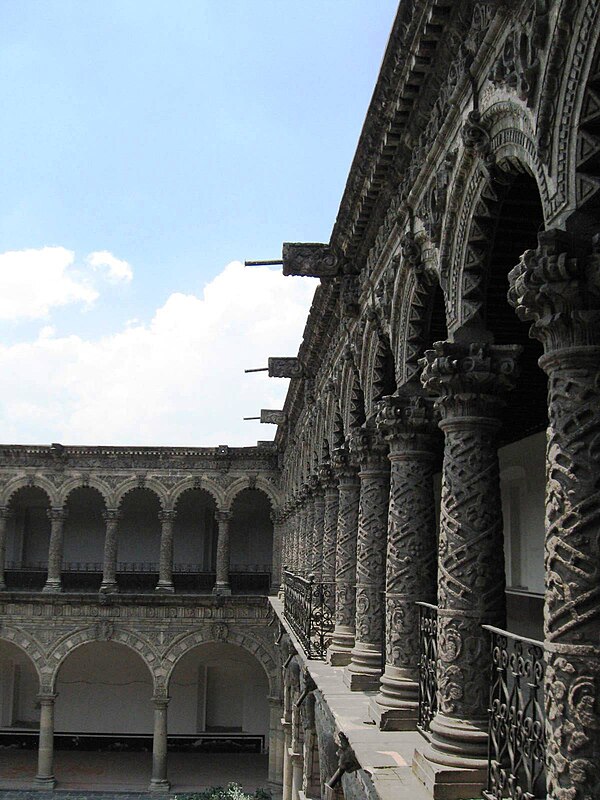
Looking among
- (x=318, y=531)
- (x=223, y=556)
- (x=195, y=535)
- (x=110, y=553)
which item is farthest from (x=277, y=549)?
(x=318, y=531)

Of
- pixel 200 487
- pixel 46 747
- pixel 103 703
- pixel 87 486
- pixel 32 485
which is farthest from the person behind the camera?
pixel 103 703

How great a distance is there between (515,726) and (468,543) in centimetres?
117

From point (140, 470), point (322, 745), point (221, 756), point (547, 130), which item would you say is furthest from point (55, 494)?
point (547, 130)

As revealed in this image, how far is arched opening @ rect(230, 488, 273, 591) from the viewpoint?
96.6 feet

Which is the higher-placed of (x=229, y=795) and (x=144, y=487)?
(x=144, y=487)

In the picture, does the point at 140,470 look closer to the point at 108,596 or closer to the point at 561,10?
the point at 108,596

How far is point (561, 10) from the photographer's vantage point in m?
3.55

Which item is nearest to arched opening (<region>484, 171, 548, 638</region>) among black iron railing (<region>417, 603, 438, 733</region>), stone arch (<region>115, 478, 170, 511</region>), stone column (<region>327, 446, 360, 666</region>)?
stone column (<region>327, 446, 360, 666</region>)

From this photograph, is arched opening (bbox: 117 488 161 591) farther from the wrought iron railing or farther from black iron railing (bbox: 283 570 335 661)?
the wrought iron railing

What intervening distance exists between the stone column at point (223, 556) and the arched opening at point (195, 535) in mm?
2719

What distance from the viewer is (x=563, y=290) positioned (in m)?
3.39

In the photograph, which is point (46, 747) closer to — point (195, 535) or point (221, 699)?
point (221, 699)

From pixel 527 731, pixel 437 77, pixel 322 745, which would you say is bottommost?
pixel 322 745

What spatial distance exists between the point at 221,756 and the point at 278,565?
19.9 feet
